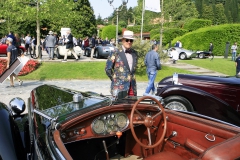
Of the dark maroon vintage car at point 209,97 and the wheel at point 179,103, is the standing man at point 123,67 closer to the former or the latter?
the dark maroon vintage car at point 209,97

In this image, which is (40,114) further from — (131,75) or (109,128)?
(131,75)

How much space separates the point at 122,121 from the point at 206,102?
3.52 m

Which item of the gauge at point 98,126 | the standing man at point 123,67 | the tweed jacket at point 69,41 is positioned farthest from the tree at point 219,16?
the gauge at point 98,126

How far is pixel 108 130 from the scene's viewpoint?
3.08 meters

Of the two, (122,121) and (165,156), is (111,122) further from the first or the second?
(165,156)

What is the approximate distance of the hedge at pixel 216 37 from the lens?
2772 centimetres

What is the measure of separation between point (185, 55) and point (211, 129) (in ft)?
65.4

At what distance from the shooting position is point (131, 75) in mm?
4656

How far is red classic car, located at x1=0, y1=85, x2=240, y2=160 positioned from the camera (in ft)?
8.90

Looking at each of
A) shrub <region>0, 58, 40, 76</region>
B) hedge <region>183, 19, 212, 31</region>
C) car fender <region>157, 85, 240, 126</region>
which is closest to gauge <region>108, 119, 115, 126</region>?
car fender <region>157, 85, 240, 126</region>

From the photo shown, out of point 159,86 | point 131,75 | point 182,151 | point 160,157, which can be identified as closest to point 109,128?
point 160,157

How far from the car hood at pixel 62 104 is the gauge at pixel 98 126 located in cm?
17

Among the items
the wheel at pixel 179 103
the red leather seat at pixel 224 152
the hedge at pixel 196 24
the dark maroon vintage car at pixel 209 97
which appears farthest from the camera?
the hedge at pixel 196 24

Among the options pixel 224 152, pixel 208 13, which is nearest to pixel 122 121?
pixel 224 152
